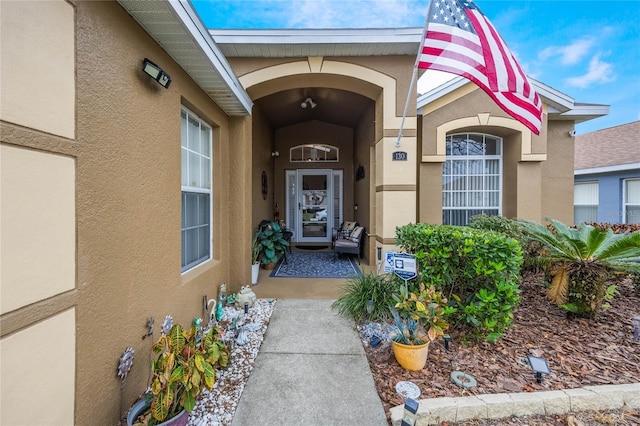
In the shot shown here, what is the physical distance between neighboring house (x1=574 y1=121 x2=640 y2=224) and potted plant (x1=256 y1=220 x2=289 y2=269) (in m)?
11.1

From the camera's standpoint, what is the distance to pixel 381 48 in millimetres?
4305

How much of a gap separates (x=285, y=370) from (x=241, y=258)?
2.19 meters

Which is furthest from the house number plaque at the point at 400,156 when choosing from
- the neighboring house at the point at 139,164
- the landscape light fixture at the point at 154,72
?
the landscape light fixture at the point at 154,72

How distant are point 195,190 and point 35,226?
1.99 meters

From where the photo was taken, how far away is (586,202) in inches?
384

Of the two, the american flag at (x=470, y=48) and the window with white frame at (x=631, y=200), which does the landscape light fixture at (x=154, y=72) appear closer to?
the american flag at (x=470, y=48)

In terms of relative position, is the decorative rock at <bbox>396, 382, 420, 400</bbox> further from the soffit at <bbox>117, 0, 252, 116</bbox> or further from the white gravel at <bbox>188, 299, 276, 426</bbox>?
the soffit at <bbox>117, 0, 252, 116</bbox>

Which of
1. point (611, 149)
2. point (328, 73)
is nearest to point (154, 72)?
point (328, 73)

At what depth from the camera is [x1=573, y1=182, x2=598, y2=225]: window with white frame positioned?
9449 millimetres

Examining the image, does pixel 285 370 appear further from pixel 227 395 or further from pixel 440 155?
pixel 440 155

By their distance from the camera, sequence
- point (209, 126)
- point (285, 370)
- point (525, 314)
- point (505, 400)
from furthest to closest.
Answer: point (209, 126) → point (525, 314) → point (285, 370) → point (505, 400)

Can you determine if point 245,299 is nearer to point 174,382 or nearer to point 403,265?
point 174,382

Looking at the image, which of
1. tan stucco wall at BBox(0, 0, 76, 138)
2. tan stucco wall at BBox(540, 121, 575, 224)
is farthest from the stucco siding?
tan stucco wall at BBox(0, 0, 76, 138)

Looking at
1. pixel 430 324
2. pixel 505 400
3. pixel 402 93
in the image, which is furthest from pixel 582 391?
pixel 402 93
